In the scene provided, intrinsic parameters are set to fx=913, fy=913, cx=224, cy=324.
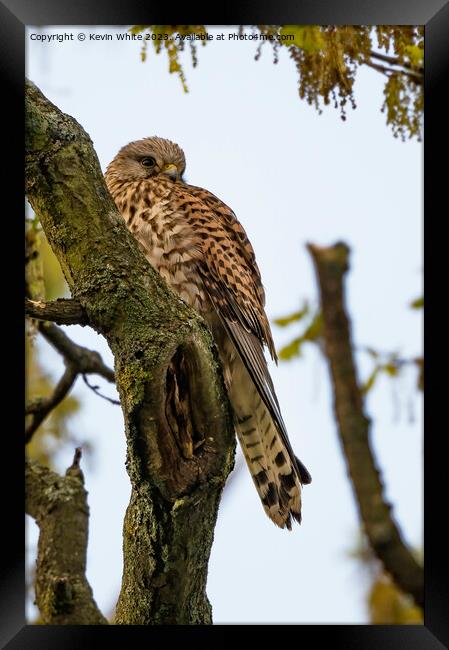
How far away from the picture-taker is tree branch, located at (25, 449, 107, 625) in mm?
3889

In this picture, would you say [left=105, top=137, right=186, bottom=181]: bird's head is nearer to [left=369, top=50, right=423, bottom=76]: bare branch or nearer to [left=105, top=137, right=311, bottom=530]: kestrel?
[left=105, top=137, right=311, bottom=530]: kestrel

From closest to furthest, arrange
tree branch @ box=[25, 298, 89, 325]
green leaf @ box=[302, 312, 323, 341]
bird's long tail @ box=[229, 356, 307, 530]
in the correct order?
1. tree branch @ box=[25, 298, 89, 325]
2. bird's long tail @ box=[229, 356, 307, 530]
3. green leaf @ box=[302, 312, 323, 341]

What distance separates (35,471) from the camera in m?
4.15

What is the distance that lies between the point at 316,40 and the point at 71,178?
42.3 inches

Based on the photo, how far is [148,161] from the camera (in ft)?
16.4

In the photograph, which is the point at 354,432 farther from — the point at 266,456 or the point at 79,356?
the point at 79,356

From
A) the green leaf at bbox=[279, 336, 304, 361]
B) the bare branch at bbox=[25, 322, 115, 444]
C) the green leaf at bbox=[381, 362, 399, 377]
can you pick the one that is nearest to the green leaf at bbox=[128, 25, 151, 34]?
the bare branch at bbox=[25, 322, 115, 444]

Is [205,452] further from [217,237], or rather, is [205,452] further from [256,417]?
[217,237]

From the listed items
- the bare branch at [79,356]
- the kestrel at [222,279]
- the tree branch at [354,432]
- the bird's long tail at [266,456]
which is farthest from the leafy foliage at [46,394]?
the tree branch at [354,432]

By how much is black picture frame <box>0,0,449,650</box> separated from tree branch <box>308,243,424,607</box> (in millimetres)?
416

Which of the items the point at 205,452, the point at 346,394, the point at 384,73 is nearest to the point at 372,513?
the point at 346,394

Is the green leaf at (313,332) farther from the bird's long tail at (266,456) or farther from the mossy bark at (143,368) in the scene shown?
the mossy bark at (143,368)

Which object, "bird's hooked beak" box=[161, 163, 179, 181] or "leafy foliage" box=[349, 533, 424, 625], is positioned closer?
"leafy foliage" box=[349, 533, 424, 625]
